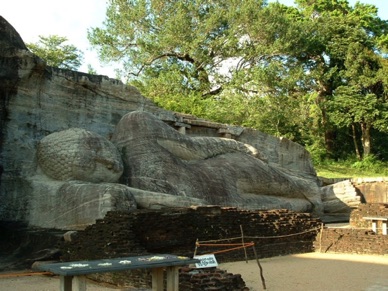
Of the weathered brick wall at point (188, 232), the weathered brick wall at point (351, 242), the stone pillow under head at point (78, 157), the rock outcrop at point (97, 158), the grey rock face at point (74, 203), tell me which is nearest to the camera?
the weathered brick wall at point (188, 232)

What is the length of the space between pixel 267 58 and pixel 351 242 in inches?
759

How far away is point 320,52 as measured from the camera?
102ft

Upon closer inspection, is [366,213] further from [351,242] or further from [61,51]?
[61,51]

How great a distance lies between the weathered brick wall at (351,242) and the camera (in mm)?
10852

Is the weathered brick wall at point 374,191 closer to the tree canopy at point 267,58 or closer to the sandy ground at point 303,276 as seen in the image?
the sandy ground at point 303,276

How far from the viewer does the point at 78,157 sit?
30.9 feet

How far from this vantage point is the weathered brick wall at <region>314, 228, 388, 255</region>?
35.6 ft

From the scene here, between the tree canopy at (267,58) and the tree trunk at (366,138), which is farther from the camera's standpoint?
the tree trunk at (366,138)

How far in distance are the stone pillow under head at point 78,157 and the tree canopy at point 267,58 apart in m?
16.4

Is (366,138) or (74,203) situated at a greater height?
(366,138)

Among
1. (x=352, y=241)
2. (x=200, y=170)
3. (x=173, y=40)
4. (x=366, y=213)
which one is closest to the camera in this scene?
(x=352, y=241)

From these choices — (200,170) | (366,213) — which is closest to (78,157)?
(200,170)

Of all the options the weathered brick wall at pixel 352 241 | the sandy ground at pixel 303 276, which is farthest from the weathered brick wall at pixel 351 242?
the sandy ground at pixel 303 276

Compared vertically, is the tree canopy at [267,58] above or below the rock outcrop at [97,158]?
above
